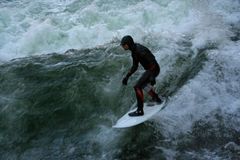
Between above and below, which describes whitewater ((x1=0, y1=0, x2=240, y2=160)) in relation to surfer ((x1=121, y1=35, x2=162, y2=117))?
below

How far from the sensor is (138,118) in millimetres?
8164

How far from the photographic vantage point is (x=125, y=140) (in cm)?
826

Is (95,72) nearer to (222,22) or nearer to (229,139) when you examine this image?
(229,139)

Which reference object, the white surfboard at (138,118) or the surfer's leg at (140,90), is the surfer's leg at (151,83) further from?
the white surfboard at (138,118)

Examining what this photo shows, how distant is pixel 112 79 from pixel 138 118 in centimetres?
232

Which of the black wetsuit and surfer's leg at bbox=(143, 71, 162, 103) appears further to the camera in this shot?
surfer's leg at bbox=(143, 71, 162, 103)

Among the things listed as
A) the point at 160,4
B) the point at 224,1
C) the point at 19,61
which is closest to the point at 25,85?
the point at 19,61

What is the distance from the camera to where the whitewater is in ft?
26.9

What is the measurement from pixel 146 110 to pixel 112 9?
6757 mm

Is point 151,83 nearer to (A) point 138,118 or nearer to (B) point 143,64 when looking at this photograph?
(B) point 143,64

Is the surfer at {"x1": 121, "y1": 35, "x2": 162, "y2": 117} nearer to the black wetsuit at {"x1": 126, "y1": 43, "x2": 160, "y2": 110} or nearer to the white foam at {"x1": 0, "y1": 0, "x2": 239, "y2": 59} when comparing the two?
the black wetsuit at {"x1": 126, "y1": 43, "x2": 160, "y2": 110}

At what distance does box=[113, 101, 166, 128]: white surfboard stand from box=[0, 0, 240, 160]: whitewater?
12.5 inches

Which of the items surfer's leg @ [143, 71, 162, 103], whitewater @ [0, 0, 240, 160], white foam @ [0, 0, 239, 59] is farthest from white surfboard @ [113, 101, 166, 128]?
white foam @ [0, 0, 239, 59]

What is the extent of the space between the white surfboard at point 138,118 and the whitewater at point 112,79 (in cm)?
32
